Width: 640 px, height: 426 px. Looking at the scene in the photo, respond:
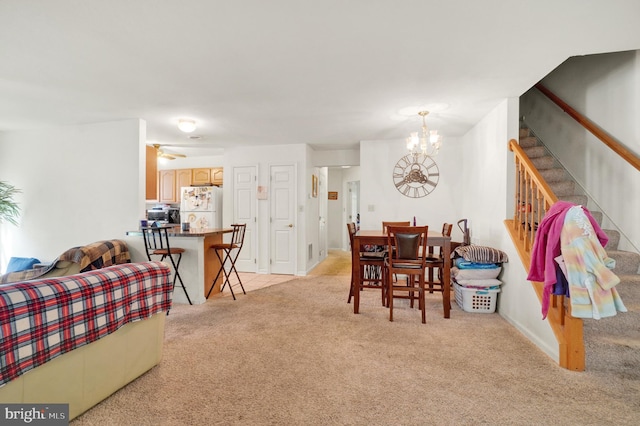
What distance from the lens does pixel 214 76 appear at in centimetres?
267

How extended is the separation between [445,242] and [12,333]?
322 cm

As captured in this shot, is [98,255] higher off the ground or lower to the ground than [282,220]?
lower

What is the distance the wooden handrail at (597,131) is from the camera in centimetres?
255

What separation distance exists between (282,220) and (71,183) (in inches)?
127

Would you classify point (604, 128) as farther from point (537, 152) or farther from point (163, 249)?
point (163, 249)

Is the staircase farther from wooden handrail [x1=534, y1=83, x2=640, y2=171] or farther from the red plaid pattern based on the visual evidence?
the red plaid pattern

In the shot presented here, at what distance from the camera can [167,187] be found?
6453mm

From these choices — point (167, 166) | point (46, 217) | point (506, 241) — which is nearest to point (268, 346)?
point (506, 241)

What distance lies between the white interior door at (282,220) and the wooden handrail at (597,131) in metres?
3.88

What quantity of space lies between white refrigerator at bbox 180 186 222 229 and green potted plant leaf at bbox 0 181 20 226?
2.34m

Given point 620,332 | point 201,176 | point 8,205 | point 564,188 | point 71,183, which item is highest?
point 201,176

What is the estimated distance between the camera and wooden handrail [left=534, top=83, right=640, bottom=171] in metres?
2.55

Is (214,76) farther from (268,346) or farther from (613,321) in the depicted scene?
(613,321)

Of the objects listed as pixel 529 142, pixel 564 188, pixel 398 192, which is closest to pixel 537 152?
pixel 529 142
